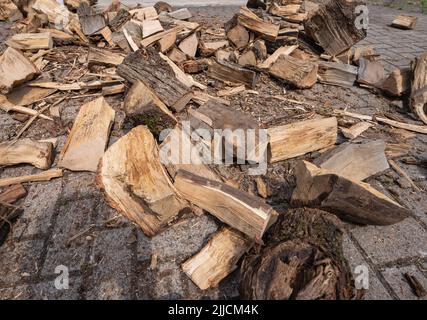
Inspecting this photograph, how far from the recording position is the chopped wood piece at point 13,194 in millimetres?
2145

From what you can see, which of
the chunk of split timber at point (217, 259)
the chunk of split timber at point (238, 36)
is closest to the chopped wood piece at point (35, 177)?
the chunk of split timber at point (217, 259)

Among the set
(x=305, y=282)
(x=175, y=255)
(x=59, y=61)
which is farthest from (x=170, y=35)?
(x=305, y=282)

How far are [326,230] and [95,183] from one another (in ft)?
5.79

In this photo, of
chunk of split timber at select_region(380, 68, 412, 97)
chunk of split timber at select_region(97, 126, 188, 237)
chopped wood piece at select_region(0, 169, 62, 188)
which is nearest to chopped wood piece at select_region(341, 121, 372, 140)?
chunk of split timber at select_region(380, 68, 412, 97)

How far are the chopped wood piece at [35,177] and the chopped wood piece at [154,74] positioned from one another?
1.18 meters

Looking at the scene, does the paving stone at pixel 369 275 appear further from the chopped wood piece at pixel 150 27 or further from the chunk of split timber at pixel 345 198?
the chopped wood piece at pixel 150 27

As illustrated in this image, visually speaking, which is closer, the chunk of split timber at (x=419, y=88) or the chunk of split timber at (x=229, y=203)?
the chunk of split timber at (x=229, y=203)

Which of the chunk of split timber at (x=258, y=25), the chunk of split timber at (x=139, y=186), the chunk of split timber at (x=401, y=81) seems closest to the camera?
the chunk of split timber at (x=139, y=186)

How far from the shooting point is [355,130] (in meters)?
2.88

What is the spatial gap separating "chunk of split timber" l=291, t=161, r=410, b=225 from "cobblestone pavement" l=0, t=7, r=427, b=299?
161mm

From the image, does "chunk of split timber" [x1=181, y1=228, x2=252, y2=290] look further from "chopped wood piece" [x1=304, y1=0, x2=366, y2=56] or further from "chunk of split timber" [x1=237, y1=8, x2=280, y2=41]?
"chopped wood piece" [x1=304, y1=0, x2=366, y2=56]

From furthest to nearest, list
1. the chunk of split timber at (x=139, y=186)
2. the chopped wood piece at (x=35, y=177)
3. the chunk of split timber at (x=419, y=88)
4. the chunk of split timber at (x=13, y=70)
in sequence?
the chunk of split timber at (x=419, y=88) < the chunk of split timber at (x=13, y=70) < the chopped wood piece at (x=35, y=177) < the chunk of split timber at (x=139, y=186)

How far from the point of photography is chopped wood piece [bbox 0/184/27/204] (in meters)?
2.14

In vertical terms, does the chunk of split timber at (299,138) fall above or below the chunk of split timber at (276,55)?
below
